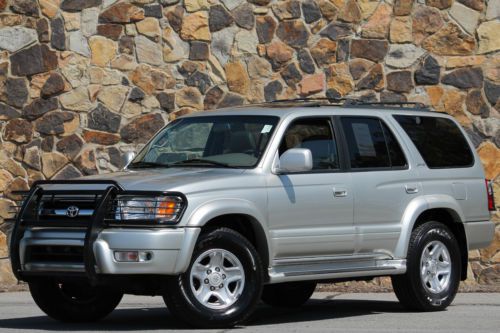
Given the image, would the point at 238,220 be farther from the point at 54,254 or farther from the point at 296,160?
the point at 54,254

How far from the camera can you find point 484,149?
1623 centimetres

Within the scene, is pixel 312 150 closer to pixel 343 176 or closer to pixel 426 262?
pixel 343 176

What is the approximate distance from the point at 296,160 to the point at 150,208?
4.53 feet

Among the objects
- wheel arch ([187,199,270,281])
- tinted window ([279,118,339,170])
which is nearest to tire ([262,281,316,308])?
tinted window ([279,118,339,170])

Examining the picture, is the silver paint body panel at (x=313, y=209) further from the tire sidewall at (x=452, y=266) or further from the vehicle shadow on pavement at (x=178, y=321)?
the vehicle shadow on pavement at (x=178, y=321)

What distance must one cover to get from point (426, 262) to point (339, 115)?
1615 millimetres

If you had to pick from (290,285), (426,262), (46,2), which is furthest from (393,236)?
(46,2)

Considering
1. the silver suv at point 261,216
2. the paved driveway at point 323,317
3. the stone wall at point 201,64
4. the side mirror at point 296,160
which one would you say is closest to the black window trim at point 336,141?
the silver suv at point 261,216

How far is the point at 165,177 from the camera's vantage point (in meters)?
10.3

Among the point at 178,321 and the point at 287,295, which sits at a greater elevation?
the point at 178,321

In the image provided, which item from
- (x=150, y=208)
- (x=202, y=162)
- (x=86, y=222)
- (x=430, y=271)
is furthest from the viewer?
(x=430, y=271)

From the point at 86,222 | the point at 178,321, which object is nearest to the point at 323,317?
the point at 178,321

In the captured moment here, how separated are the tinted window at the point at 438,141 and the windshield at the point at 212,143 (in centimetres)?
176

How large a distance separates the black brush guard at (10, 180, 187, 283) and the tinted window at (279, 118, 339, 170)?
1640mm
